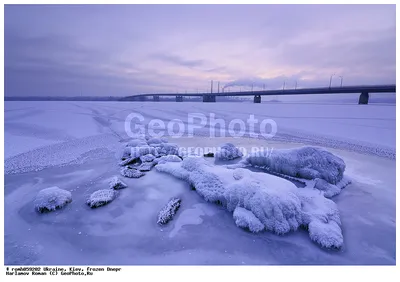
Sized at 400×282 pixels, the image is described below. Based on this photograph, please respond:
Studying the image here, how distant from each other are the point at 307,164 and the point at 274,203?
2.42 m

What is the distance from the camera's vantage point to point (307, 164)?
527cm

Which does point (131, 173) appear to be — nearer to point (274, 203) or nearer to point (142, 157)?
point (142, 157)

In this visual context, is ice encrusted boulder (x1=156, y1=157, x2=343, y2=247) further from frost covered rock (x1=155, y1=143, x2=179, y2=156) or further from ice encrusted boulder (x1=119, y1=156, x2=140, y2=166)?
frost covered rock (x1=155, y1=143, x2=179, y2=156)

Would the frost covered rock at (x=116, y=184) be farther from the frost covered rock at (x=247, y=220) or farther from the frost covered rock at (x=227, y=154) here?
the frost covered rock at (x=227, y=154)

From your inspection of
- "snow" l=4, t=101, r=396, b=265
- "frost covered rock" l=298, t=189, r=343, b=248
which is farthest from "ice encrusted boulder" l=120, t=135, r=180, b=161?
"frost covered rock" l=298, t=189, r=343, b=248

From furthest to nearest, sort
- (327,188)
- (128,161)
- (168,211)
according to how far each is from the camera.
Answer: (128,161)
(327,188)
(168,211)

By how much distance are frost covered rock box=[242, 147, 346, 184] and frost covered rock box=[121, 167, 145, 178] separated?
3463 mm

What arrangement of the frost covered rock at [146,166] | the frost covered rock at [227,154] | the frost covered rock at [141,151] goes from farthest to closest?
the frost covered rock at [227,154]
the frost covered rock at [141,151]
the frost covered rock at [146,166]

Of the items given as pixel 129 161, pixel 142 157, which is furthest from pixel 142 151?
pixel 129 161

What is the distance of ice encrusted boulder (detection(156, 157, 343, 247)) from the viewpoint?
322 cm

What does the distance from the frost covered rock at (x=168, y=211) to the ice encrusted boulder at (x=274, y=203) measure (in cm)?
61

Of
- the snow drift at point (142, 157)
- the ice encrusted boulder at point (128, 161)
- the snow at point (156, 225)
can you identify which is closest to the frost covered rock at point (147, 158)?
the snow drift at point (142, 157)

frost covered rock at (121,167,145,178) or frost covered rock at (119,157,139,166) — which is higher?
frost covered rock at (119,157,139,166)

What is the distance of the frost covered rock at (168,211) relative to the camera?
3504 millimetres
